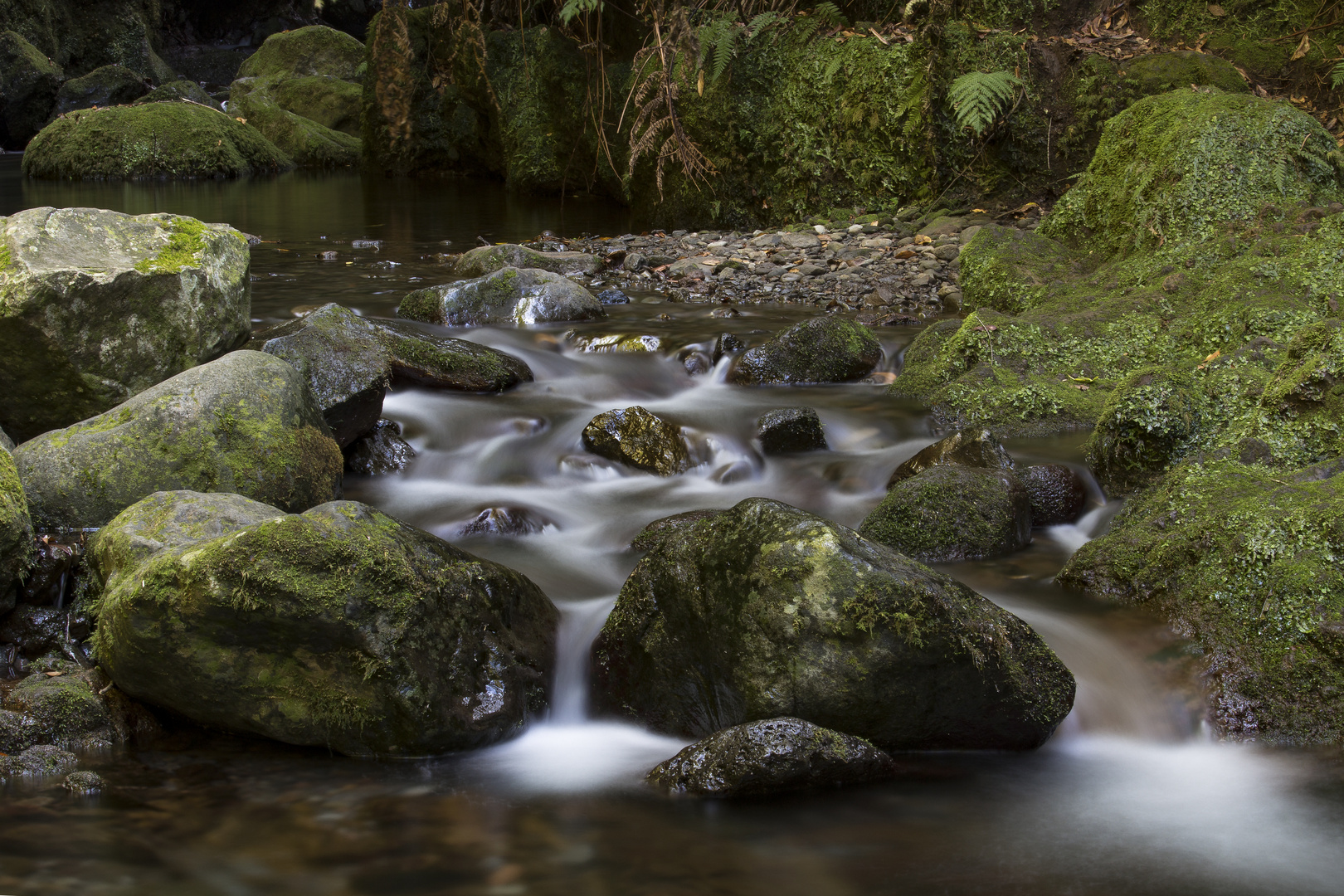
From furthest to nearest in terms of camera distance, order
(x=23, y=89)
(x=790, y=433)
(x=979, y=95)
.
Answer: (x=23, y=89), (x=979, y=95), (x=790, y=433)

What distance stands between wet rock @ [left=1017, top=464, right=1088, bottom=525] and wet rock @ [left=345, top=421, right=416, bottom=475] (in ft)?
10.2

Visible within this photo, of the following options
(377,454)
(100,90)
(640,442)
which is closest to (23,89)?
(100,90)

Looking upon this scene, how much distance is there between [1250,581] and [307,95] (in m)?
27.1

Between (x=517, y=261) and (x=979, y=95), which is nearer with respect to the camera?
(x=979, y=95)

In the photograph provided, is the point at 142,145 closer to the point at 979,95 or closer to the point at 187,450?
the point at 979,95

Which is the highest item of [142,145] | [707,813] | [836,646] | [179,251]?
[142,145]

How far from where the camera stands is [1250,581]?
326 centimetres

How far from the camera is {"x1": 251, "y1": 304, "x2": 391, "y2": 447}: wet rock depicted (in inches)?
203

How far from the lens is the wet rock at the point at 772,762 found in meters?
2.73

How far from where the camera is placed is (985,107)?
29.2 feet

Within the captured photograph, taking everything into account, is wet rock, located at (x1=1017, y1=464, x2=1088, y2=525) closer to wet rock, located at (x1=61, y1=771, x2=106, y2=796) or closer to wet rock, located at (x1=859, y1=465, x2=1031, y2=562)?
wet rock, located at (x1=859, y1=465, x2=1031, y2=562)

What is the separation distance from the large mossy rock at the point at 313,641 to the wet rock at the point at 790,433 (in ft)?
8.70

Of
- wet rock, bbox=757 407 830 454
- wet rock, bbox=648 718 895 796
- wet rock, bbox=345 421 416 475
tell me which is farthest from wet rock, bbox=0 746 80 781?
wet rock, bbox=757 407 830 454

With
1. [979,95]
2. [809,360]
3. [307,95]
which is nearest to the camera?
[809,360]
